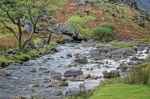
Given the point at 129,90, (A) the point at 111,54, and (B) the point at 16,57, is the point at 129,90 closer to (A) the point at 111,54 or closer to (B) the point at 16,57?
(B) the point at 16,57

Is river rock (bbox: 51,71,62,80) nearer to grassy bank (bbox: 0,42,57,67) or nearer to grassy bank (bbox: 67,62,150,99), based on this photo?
grassy bank (bbox: 0,42,57,67)

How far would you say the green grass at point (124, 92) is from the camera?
15880 millimetres

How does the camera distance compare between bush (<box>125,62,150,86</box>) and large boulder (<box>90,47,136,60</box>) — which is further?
large boulder (<box>90,47,136,60</box>)

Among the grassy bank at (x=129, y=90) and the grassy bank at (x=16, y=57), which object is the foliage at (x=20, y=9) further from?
the grassy bank at (x=129, y=90)

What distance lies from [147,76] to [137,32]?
134 meters

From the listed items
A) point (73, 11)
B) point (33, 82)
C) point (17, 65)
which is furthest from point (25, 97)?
point (73, 11)

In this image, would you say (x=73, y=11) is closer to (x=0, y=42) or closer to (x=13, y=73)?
(x=0, y=42)

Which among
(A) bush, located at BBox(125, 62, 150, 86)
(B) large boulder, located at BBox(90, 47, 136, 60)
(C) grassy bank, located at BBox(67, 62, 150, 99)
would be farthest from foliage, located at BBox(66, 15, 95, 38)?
(C) grassy bank, located at BBox(67, 62, 150, 99)

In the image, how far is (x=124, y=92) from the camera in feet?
55.2

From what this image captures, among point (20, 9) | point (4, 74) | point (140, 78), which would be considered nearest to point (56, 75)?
point (4, 74)

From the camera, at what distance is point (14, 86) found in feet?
102

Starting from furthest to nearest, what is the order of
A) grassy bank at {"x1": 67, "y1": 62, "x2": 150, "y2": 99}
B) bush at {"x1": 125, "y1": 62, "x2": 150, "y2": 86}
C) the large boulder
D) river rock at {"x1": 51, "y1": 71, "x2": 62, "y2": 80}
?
the large boulder → river rock at {"x1": 51, "y1": 71, "x2": 62, "y2": 80} → bush at {"x1": 125, "y1": 62, "x2": 150, "y2": 86} → grassy bank at {"x1": 67, "y1": 62, "x2": 150, "y2": 99}

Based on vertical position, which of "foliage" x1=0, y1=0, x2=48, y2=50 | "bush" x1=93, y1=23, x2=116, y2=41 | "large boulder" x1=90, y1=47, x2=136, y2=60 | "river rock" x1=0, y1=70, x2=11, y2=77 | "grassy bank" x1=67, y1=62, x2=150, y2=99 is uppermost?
"grassy bank" x1=67, y1=62, x2=150, y2=99

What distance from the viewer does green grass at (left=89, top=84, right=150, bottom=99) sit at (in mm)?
15880
